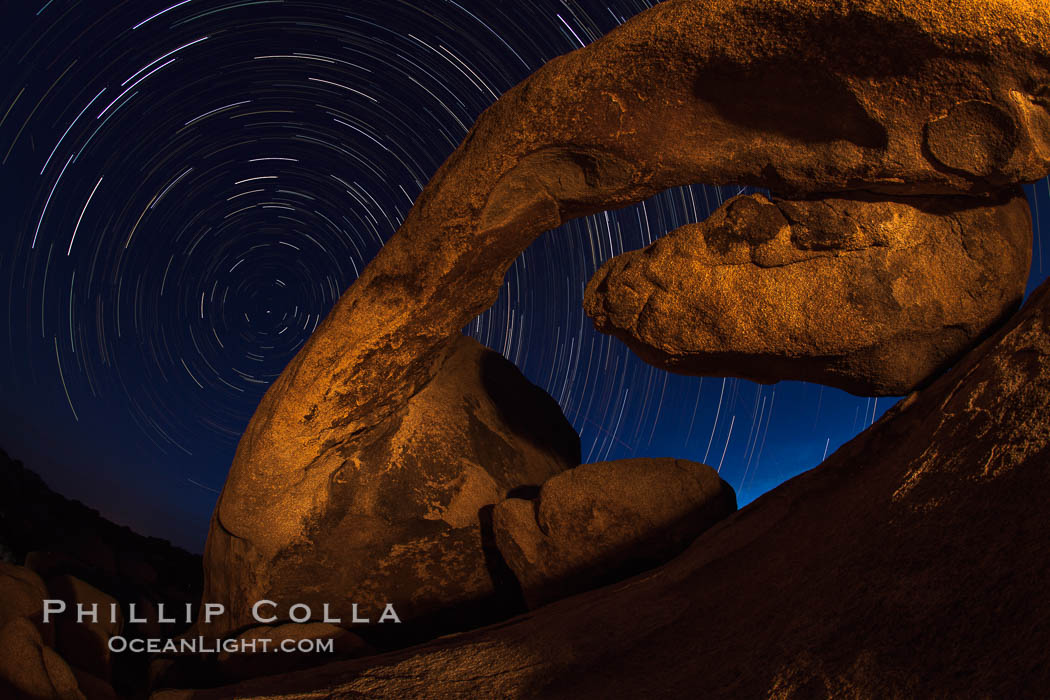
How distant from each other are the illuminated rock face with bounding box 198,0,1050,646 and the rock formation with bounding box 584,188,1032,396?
8 cm

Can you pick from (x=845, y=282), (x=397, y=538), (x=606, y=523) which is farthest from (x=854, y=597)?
(x=397, y=538)

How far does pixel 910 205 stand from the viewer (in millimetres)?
2186

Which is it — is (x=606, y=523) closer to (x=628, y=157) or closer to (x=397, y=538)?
(x=397, y=538)

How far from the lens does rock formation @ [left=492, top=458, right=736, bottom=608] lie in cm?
268

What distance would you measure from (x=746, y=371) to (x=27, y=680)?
307 cm

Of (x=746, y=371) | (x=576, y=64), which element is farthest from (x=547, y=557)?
(x=576, y=64)

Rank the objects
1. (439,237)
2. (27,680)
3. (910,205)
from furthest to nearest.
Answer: (439,237) < (27,680) < (910,205)

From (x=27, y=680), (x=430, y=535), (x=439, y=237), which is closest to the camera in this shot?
(x=27, y=680)

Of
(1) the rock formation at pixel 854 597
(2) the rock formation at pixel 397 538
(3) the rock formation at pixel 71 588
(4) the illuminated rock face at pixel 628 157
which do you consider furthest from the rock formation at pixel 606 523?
(3) the rock formation at pixel 71 588

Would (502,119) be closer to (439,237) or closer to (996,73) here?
(439,237)

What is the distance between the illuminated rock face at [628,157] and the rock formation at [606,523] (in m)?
0.65

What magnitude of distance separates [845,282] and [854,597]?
4.10ft

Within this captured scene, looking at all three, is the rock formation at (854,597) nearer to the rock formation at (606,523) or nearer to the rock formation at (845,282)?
the rock formation at (845,282)

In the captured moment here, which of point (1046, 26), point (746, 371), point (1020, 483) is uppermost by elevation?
point (1046, 26)
